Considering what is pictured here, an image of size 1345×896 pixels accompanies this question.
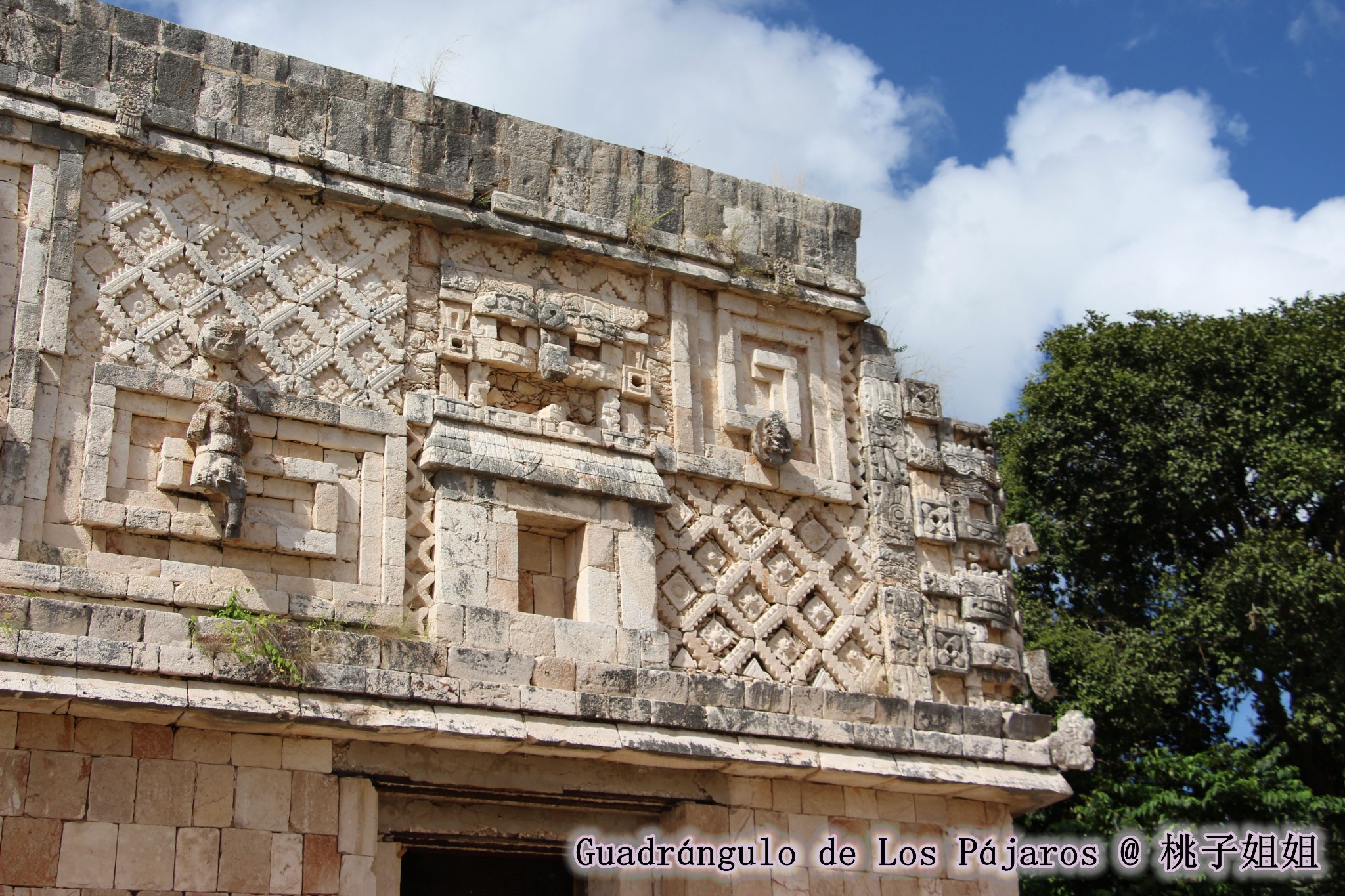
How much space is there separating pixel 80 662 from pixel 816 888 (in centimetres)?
460

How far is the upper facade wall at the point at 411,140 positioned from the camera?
28.9ft

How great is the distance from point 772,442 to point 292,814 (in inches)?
160

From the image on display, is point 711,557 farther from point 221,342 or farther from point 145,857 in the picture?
point 145,857

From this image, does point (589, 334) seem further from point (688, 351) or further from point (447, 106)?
point (447, 106)

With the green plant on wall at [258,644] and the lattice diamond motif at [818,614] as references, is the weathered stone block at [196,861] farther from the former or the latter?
the lattice diamond motif at [818,614]

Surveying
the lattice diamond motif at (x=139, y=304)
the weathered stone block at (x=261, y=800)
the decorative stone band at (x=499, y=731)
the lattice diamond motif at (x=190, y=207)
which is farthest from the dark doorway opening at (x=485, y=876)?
the lattice diamond motif at (x=190, y=207)

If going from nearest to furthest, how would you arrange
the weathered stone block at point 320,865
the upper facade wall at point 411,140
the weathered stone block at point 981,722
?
the weathered stone block at point 320,865
the upper facade wall at point 411,140
the weathered stone block at point 981,722

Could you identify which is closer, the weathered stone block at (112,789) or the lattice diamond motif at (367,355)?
the weathered stone block at (112,789)

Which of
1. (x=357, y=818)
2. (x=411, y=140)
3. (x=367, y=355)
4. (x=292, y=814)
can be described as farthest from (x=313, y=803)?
(x=411, y=140)

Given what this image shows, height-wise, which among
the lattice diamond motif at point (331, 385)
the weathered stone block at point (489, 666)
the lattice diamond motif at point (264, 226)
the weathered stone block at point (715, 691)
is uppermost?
the lattice diamond motif at point (264, 226)

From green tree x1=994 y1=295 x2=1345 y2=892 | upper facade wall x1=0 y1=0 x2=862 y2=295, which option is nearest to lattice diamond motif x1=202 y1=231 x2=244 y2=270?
upper facade wall x1=0 y1=0 x2=862 y2=295

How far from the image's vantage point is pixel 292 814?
7.83 metres

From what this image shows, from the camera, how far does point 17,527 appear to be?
766cm

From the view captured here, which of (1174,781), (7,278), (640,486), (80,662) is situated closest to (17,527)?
(80,662)
